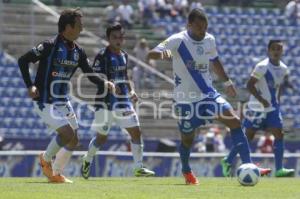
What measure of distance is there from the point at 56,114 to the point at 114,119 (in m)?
2.82

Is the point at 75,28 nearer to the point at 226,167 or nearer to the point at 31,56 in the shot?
the point at 31,56

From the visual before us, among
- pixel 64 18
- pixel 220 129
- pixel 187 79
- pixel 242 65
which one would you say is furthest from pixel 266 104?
pixel 242 65

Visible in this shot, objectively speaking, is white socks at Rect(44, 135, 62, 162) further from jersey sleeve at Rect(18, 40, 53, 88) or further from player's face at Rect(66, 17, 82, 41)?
player's face at Rect(66, 17, 82, 41)

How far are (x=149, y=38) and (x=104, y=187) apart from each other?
18044 millimetres

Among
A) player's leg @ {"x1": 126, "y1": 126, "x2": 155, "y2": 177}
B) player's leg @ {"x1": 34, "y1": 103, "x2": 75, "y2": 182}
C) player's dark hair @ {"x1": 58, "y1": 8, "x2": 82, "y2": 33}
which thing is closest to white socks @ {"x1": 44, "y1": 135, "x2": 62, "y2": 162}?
player's leg @ {"x1": 34, "y1": 103, "x2": 75, "y2": 182}

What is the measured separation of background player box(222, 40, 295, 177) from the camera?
18.5 m

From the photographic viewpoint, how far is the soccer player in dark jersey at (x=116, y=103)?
16922 mm

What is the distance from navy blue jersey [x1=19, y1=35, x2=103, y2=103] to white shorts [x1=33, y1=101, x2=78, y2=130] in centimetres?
9

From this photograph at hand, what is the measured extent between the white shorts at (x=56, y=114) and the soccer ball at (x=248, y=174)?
2.63m

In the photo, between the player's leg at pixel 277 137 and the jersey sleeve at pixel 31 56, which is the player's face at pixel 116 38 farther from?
the player's leg at pixel 277 137

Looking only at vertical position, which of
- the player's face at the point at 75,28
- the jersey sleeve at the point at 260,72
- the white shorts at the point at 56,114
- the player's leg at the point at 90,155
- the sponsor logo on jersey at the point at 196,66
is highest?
the player's face at the point at 75,28

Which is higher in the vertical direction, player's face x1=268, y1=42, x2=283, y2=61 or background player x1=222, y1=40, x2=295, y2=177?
player's face x1=268, y1=42, x2=283, y2=61

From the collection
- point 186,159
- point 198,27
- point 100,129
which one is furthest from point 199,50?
point 100,129

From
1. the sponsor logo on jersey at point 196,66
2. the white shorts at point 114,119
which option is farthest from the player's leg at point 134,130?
the sponsor logo on jersey at point 196,66
